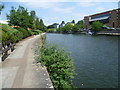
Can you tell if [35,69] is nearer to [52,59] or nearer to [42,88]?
[52,59]

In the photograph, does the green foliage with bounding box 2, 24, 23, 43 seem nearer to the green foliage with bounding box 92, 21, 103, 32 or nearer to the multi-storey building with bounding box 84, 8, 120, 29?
the multi-storey building with bounding box 84, 8, 120, 29

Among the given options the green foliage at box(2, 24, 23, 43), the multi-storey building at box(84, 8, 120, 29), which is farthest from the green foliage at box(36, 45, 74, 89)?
the multi-storey building at box(84, 8, 120, 29)

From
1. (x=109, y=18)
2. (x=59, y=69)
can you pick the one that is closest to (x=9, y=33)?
(x=59, y=69)

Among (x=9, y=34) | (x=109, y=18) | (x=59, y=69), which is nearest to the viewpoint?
(x=59, y=69)

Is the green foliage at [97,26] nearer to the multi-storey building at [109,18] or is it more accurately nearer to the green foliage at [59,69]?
the multi-storey building at [109,18]

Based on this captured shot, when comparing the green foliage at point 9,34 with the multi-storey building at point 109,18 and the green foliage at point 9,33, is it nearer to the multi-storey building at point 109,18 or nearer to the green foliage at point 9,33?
the green foliage at point 9,33

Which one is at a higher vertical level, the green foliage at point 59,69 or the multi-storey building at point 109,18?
the multi-storey building at point 109,18

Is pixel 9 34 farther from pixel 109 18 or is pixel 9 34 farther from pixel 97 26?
pixel 109 18

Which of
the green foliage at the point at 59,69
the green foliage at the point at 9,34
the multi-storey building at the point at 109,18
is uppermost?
the multi-storey building at the point at 109,18

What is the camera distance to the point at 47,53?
A: 9305 millimetres

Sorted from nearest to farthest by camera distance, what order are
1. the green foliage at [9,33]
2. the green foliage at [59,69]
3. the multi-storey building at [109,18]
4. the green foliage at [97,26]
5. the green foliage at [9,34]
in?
the green foliage at [59,69]
the green foliage at [9,34]
the green foliage at [9,33]
the multi-storey building at [109,18]
the green foliage at [97,26]

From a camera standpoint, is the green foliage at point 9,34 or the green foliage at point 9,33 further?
the green foliage at point 9,33

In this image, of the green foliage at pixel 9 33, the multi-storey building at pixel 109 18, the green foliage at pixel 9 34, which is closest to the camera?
the green foliage at pixel 9 34

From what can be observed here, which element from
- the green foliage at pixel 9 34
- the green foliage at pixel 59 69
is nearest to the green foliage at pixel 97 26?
the green foliage at pixel 9 34
